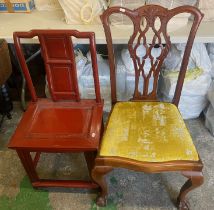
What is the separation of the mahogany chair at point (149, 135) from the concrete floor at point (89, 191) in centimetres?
11

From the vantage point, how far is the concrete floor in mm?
1418

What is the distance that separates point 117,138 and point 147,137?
0.15m

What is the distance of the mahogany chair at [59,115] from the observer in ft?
3.95

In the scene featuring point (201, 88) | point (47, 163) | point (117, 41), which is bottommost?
point (47, 163)

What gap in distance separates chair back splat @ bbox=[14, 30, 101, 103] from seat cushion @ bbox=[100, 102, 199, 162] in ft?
0.74

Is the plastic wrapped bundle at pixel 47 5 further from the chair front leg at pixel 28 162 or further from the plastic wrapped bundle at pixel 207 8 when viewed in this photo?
the chair front leg at pixel 28 162

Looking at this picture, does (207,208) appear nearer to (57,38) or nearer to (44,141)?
(44,141)

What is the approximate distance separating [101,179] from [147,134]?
0.33 meters

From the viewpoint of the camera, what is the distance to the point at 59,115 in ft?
4.53

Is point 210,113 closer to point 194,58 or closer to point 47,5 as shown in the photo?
point 194,58

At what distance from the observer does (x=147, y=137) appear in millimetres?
1207

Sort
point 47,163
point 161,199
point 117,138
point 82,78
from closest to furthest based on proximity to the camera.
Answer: point 117,138
point 161,199
point 47,163
point 82,78

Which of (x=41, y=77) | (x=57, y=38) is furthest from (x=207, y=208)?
(x=41, y=77)

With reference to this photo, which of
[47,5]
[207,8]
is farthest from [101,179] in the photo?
[47,5]
